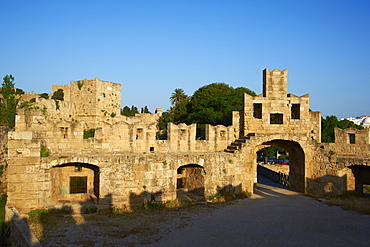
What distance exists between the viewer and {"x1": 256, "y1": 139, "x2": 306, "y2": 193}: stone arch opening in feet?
58.3

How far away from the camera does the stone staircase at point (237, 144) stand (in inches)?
669

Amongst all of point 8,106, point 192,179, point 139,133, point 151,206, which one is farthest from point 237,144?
point 8,106

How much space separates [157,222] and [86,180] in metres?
5.62

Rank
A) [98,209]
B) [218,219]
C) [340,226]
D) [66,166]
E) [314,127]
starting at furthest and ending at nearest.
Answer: [314,127]
[66,166]
[98,209]
[218,219]
[340,226]

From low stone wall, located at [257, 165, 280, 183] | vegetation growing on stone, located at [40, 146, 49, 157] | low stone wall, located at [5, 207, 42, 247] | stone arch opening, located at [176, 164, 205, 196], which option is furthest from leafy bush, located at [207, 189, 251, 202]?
low stone wall, located at [257, 165, 280, 183]

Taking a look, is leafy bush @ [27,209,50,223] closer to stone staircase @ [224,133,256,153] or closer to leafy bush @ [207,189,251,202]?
leafy bush @ [207,189,251,202]

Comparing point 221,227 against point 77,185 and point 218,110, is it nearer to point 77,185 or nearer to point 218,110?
point 77,185

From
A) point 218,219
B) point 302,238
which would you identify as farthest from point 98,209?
point 302,238

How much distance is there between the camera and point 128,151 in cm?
1636

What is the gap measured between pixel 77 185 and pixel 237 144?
868 cm

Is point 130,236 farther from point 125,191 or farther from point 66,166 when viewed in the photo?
point 66,166

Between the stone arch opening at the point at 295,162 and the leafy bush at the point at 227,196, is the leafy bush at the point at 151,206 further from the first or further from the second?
the stone arch opening at the point at 295,162

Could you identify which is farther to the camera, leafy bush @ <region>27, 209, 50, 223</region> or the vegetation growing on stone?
the vegetation growing on stone

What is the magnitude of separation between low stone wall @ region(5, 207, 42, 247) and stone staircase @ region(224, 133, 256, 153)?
1018 centimetres
